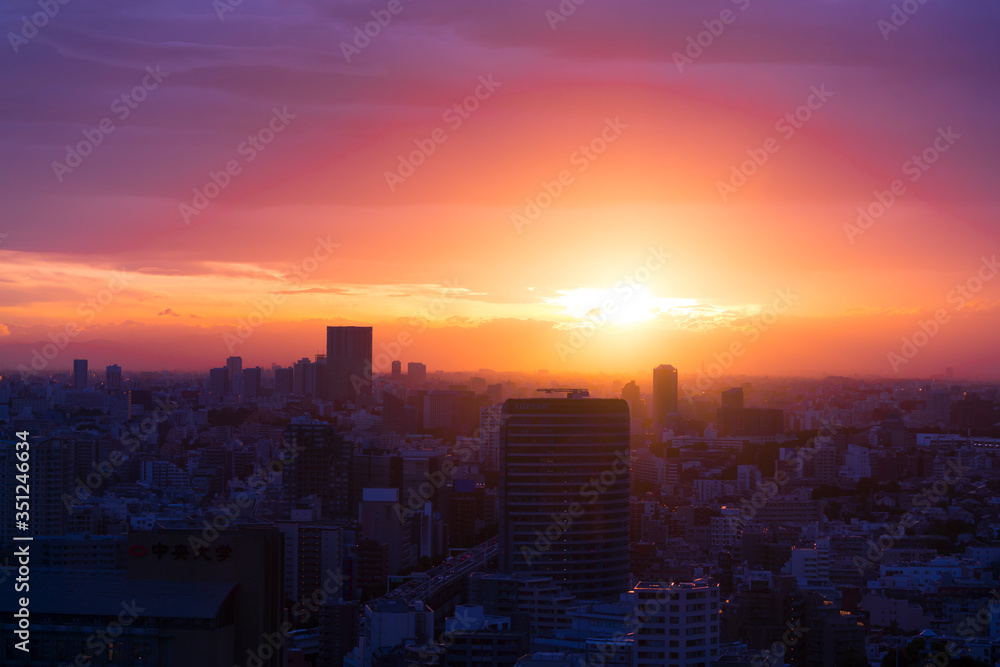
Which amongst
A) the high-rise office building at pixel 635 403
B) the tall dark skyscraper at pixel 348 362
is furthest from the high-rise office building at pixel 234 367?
the high-rise office building at pixel 635 403

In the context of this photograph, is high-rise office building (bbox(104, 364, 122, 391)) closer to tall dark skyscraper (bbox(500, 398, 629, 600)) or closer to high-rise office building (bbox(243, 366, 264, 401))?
high-rise office building (bbox(243, 366, 264, 401))

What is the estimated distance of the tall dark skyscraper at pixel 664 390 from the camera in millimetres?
54500

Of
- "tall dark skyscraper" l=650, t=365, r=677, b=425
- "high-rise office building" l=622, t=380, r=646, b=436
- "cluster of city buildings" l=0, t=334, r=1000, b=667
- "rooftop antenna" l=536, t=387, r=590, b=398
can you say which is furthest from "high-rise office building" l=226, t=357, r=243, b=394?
"rooftop antenna" l=536, t=387, r=590, b=398

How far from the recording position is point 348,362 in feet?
172

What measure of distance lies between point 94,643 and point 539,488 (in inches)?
501

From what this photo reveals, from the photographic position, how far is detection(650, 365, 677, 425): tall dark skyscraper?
54.5m

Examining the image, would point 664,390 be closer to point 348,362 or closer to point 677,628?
point 348,362

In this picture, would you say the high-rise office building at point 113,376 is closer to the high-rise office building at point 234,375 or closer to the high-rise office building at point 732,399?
the high-rise office building at point 234,375

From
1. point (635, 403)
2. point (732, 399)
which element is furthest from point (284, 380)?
point (732, 399)

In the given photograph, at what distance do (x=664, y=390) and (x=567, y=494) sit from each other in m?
35.7

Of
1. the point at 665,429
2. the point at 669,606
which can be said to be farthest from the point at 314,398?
the point at 669,606

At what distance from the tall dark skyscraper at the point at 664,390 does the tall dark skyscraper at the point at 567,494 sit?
3411cm

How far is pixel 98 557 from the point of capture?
1502 centimetres

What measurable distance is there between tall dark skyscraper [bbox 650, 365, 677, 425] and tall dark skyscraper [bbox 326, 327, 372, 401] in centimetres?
1317
